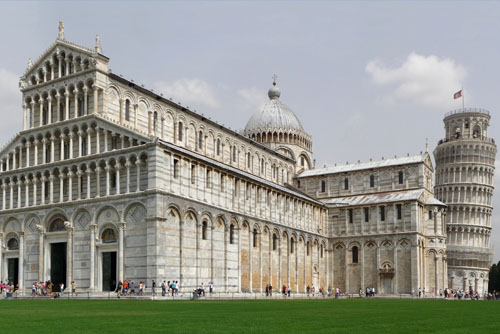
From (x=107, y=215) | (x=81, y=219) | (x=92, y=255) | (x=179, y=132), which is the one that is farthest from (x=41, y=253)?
(x=179, y=132)

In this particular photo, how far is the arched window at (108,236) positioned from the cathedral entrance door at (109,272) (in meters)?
1.02

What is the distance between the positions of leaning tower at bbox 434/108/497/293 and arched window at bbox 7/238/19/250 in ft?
231

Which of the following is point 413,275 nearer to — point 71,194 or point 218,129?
point 218,129

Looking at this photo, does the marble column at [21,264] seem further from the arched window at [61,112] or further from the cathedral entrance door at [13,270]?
the arched window at [61,112]

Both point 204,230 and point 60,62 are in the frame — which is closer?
point 204,230

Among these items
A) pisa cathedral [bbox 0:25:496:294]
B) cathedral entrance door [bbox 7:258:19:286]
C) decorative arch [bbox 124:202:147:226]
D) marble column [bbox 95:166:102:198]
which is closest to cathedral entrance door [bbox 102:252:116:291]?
pisa cathedral [bbox 0:25:496:294]

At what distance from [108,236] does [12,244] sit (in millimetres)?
11740

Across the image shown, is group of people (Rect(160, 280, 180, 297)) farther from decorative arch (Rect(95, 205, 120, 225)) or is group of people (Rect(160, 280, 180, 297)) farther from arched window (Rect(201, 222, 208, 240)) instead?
decorative arch (Rect(95, 205, 120, 225))

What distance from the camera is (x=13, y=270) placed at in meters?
54.5

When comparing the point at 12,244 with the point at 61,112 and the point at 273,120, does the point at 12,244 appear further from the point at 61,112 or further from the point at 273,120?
the point at 273,120

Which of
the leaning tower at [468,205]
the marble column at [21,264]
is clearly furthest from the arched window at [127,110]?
the leaning tower at [468,205]

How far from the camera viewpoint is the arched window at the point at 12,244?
5462cm

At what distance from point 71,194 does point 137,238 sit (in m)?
8.17

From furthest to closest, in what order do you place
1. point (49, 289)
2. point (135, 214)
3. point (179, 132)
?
1. point (179, 132)
2. point (49, 289)
3. point (135, 214)
